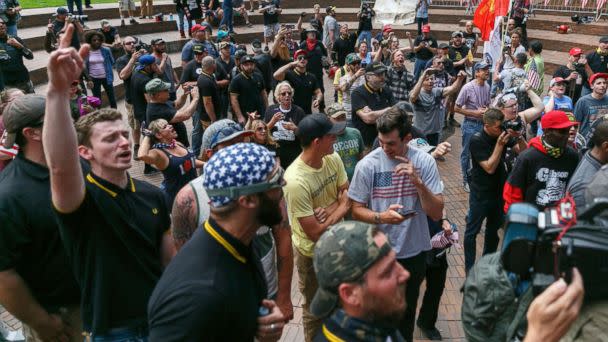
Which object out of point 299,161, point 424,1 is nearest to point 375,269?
point 299,161

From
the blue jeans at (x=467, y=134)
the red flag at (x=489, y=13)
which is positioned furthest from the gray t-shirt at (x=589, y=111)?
the red flag at (x=489, y=13)

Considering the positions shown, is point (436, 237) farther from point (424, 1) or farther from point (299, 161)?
point (424, 1)

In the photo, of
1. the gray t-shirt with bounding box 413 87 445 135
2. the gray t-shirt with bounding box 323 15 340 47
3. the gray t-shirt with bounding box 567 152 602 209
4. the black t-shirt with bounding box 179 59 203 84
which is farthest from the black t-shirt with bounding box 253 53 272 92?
the gray t-shirt with bounding box 323 15 340 47

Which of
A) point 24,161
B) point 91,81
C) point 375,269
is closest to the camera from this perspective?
point 375,269

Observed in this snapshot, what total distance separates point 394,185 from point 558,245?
6.61 ft

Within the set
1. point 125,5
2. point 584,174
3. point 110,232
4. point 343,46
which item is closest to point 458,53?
point 343,46

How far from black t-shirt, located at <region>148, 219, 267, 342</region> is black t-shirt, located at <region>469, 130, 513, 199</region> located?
3509 mm

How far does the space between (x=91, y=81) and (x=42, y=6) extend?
38.8 feet

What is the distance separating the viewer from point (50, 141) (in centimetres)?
201

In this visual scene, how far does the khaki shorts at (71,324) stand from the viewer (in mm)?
2840

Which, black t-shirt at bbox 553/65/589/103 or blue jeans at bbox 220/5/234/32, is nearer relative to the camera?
black t-shirt at bbox 553/65/589/103

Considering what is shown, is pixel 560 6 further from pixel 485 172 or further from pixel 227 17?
pixel 485 172

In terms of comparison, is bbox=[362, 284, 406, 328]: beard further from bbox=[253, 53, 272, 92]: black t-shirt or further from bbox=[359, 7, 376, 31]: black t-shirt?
bbox=[359, 7, 376, 31]: black t-shirt

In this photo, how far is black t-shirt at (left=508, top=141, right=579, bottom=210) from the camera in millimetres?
4246
